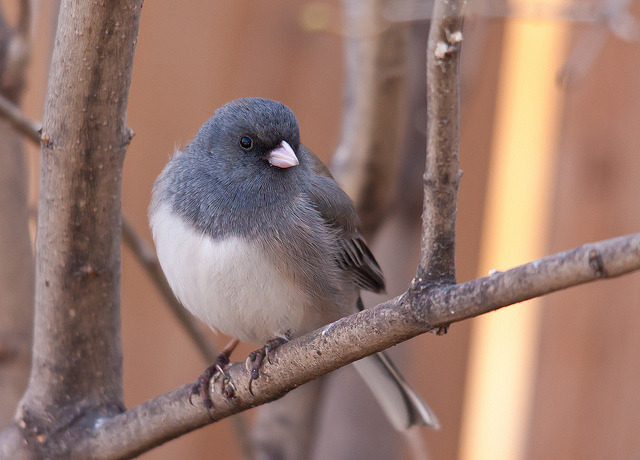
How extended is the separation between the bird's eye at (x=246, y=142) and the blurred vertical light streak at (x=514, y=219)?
0.98m

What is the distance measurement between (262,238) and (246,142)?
0.79 ft

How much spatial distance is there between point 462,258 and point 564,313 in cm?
34

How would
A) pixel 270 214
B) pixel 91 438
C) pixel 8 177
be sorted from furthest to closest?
pixel 8 177 < pixel 270 214 < pixel 91 438

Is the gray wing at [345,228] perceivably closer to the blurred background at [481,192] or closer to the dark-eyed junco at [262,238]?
the dark-eyed junco at [262,238]

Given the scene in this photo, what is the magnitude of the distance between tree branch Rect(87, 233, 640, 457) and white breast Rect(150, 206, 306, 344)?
14 cm

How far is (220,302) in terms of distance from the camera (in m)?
1.36

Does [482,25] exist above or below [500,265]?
above

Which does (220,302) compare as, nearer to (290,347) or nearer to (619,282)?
(290,347)

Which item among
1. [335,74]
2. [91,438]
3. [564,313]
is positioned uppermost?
[335,74]

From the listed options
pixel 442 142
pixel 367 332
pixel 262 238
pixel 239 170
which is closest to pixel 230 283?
pixel 262 238

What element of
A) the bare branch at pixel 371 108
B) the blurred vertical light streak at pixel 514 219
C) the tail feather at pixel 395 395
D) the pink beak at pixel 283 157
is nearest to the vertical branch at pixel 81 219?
the pink beak at pixel 283 157

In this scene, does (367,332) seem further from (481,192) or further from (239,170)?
(481,192)

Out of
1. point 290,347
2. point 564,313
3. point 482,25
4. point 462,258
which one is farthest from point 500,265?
point 290,347

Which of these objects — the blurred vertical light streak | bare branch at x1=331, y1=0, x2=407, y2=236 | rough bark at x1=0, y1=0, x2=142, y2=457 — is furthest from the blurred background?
rough bark at x1=0, y1=0, x2=142, y2=457
